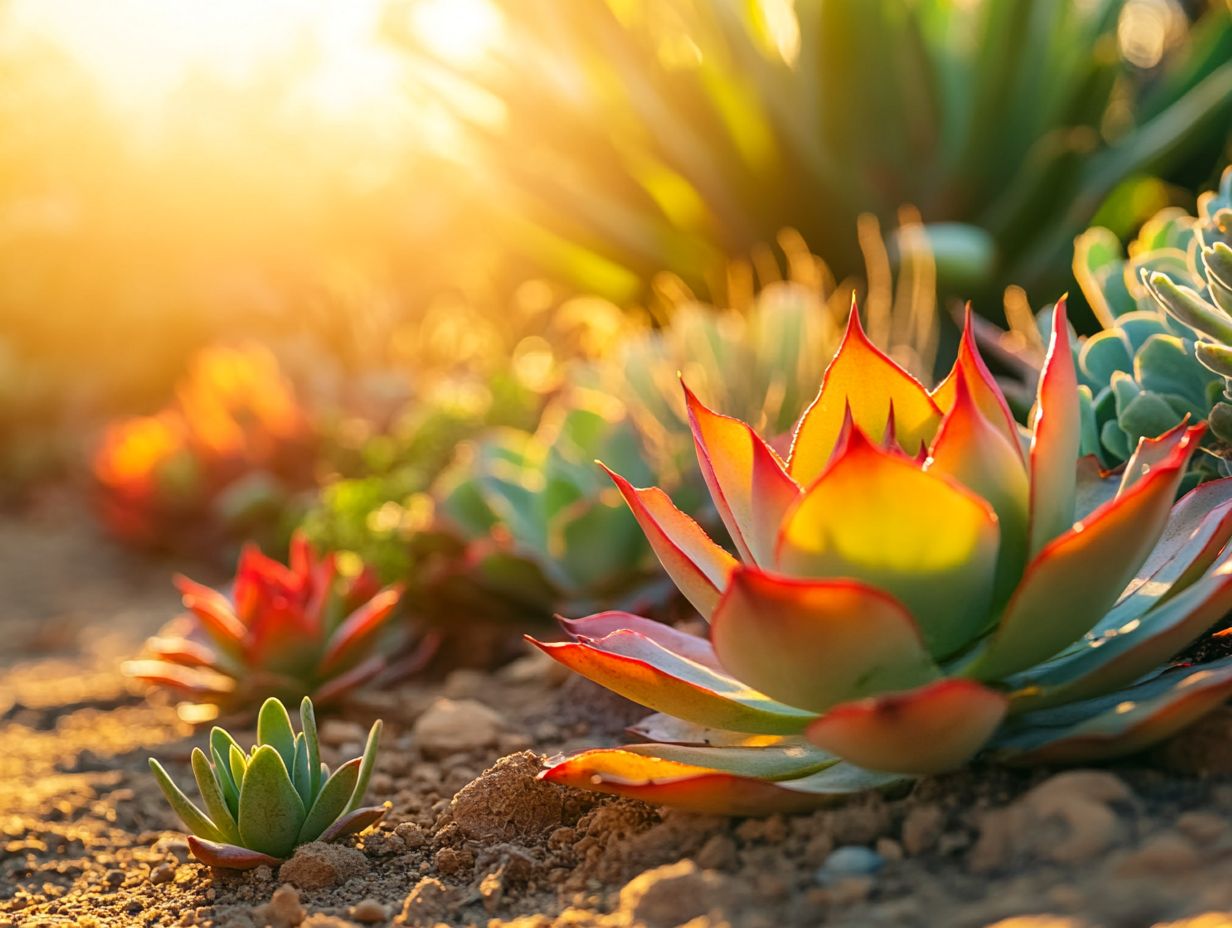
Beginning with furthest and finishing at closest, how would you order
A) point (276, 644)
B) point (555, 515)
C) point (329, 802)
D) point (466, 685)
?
point (555, 515), point (466, 685), point (276, 644), point (329, 802)

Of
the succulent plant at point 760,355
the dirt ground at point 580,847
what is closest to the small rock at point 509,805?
the dirt ground at point 580,847

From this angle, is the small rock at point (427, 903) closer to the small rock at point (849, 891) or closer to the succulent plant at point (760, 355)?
the small rock at point (849, 891)

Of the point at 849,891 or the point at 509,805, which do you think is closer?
the point at 849,891

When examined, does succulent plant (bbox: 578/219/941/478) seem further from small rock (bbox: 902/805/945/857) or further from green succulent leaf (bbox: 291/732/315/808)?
small rock (bbox: 902/805/945/857)

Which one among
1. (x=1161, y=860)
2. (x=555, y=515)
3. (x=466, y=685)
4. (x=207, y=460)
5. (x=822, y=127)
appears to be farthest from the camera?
(x=207, y=460)

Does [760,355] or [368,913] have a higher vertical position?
[760,355]

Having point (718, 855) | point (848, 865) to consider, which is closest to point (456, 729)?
point (718, 855)

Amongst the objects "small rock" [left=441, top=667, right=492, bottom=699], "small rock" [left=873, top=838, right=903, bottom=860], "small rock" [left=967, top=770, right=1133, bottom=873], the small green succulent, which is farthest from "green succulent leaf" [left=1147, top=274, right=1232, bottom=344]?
"small rock" [left=441, top=667, right=492, bottom=699]

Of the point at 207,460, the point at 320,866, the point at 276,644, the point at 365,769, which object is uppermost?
the point at 207,460

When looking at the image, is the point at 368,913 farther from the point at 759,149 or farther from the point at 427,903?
the point at 759,149
